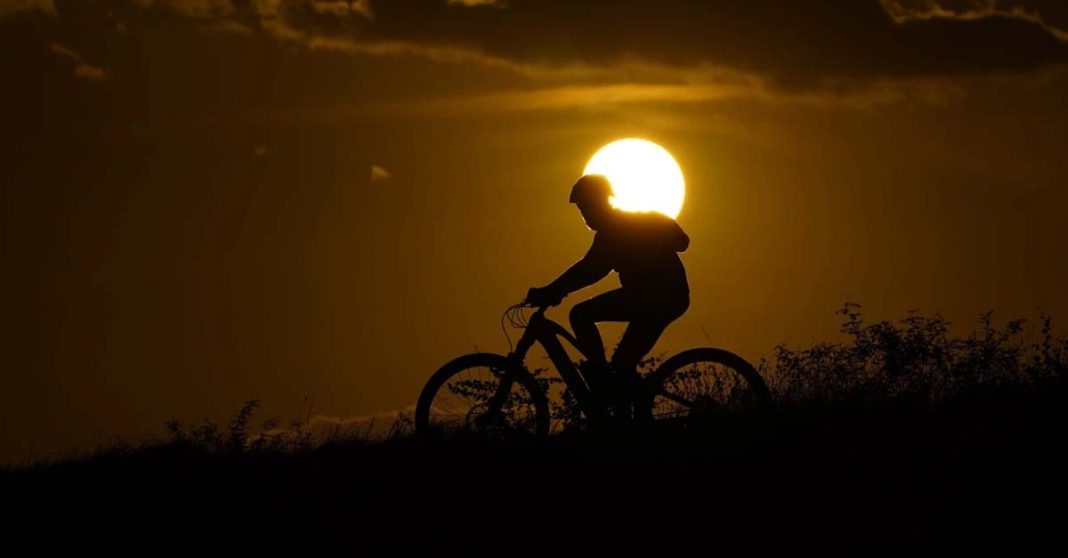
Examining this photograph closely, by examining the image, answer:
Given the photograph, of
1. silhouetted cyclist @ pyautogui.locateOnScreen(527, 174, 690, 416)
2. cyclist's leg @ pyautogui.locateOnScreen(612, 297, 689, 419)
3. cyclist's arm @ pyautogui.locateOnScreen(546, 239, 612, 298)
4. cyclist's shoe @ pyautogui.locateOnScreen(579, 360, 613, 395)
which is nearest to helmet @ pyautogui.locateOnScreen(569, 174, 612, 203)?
silhouetted cyclist @ pyautogui.locateOnScreen(527, 174, 690, 416)

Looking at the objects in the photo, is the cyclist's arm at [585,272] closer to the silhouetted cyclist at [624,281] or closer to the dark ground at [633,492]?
the silhouetted cyclist at [624,281]

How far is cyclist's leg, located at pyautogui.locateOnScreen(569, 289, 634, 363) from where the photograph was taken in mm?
10875

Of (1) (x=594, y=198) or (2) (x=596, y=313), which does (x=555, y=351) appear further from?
(1) (x=594, y=198)

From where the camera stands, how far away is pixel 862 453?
10156 mm

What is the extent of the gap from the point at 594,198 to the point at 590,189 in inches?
A: 3.1

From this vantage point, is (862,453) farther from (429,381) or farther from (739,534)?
(429,381)

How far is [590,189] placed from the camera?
10.9 m

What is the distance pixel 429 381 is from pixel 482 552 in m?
2.69

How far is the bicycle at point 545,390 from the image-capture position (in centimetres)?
1102

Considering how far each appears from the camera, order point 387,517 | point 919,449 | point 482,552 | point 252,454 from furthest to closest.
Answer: point 252,454
point 919,449
point 387,517
point 482,552

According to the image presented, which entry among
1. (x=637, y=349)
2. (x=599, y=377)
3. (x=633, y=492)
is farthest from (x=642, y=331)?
(x=633, y=492)

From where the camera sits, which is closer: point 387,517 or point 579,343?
point 387,517

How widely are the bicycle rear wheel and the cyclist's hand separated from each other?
102cm

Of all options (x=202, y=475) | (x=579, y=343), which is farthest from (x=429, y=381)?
(x=202, y=475)
